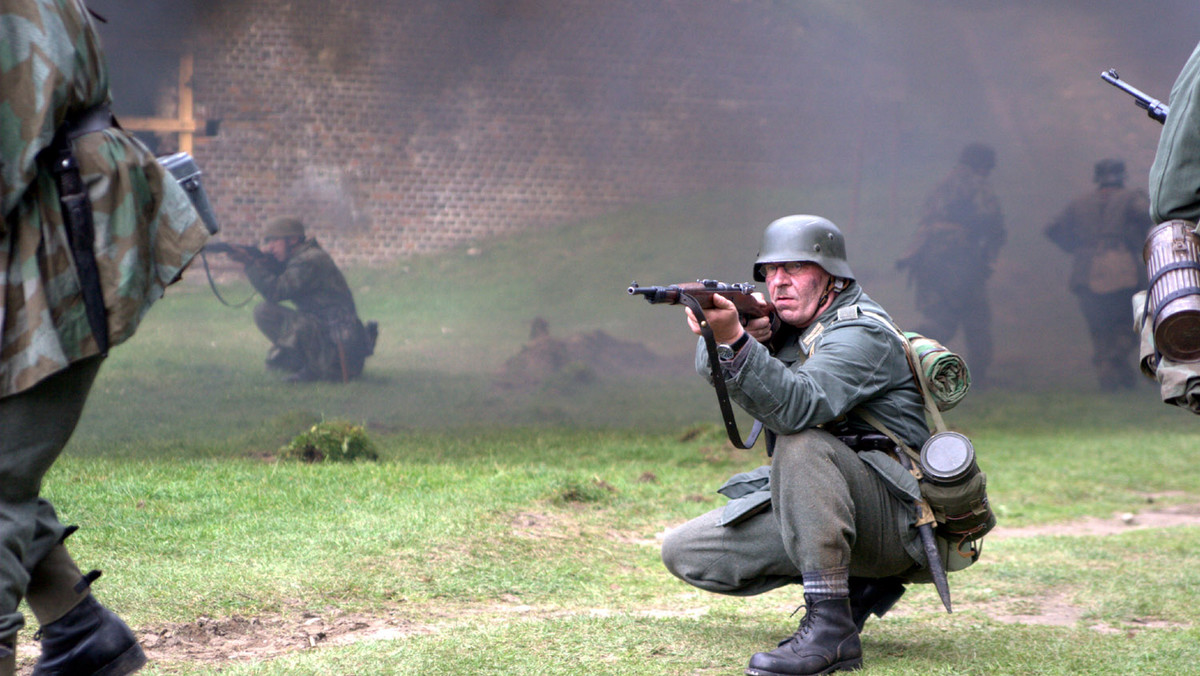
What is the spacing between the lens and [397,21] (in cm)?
868

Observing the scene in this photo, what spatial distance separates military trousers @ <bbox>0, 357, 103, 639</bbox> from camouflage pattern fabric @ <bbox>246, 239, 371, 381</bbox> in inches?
237

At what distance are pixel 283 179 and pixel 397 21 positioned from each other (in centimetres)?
161

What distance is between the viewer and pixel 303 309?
8.31 meters

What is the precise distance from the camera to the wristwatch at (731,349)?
2.89m

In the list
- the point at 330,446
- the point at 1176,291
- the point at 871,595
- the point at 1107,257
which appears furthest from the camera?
the point at 1107,257

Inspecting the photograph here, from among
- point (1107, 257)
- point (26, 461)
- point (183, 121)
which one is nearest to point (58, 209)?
point (26, 461)

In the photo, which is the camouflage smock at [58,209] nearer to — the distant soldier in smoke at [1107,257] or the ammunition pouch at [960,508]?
the ammunition pouch at [960,508]

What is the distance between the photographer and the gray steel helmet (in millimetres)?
3318

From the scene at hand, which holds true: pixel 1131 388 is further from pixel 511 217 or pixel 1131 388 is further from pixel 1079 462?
pixel 511 217

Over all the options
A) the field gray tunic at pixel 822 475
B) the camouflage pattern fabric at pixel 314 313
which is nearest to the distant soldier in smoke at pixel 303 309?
the camouflage pattern fabric at pixel 314 313

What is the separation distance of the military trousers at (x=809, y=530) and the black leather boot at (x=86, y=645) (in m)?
1.65

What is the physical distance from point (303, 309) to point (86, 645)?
5.97m

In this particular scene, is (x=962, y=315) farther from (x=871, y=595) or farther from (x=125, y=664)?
(x=125, y=664)

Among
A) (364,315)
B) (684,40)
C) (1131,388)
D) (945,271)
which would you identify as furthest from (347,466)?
(1131,388)
